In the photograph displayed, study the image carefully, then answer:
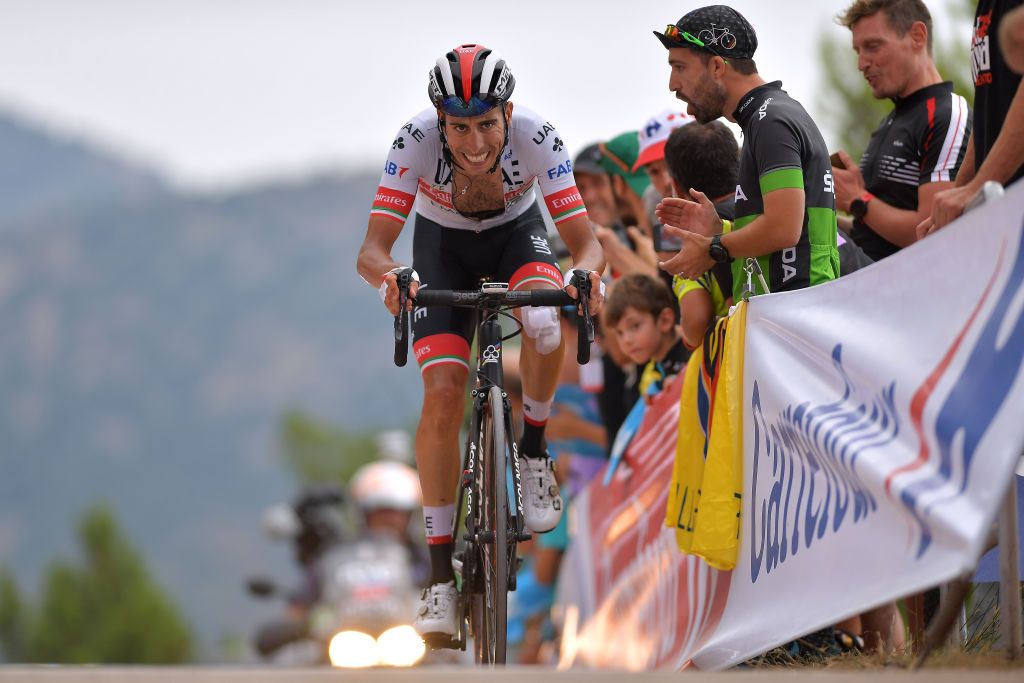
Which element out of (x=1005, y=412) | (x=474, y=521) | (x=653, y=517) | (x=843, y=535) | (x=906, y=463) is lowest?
(x=653, y=517)

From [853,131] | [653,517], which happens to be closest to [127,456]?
[853,131]

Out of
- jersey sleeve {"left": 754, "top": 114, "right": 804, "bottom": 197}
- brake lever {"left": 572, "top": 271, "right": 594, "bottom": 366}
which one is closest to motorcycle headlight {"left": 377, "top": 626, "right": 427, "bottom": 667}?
brake lever {"left": 572, "top": 271, "right": 594, "bottom": 366}

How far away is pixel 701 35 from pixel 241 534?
446ft

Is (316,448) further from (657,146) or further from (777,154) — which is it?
(777,154)

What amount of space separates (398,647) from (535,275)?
584cm

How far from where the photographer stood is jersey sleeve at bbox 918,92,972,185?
631 cm

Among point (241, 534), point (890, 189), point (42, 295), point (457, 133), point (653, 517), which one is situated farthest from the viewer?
point (42, 295)

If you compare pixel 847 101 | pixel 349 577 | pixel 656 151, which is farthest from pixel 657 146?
pixel 847 101

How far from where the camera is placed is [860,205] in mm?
6566

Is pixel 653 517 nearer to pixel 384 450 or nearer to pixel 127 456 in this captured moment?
pixel 384 450

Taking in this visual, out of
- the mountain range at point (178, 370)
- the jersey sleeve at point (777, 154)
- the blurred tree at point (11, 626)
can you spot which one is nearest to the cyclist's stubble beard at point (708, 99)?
the jersey sleeve at point (777, 154)

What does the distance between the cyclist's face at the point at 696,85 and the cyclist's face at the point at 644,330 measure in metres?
1.80

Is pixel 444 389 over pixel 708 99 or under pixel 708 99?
under

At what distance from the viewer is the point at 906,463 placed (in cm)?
414
